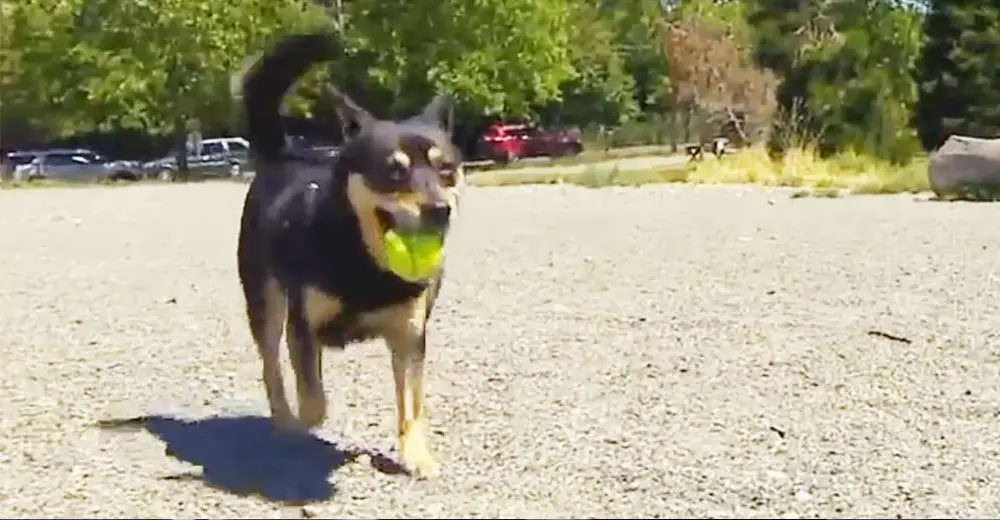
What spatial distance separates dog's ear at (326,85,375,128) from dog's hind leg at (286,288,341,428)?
624 millimetres

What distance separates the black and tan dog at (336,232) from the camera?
4887 millimetres

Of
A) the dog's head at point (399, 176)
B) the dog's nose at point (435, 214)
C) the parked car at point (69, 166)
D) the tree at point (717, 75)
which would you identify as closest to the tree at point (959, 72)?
the tree at point (717, 75)

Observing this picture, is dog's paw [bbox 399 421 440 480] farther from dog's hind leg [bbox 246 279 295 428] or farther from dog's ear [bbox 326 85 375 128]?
dog's ear [bbox 326 85 375 128]

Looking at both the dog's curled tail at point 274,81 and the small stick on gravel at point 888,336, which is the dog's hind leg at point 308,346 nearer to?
the dog's curled tail at point 274,81

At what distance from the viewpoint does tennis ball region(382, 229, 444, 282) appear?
16.0ft

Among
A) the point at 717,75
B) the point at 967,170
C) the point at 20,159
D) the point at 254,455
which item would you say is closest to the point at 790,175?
the point at 967,170

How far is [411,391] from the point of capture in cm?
559

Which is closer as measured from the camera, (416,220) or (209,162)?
(416,220)

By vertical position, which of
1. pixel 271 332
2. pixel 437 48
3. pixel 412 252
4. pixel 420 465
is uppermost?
pixel 437 48

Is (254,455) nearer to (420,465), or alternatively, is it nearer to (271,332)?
(271,332)

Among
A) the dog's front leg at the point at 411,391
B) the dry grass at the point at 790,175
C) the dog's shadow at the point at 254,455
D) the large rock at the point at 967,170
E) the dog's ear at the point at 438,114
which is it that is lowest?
the dry grass at the point at 790,175

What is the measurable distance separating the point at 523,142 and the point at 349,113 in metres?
43.2

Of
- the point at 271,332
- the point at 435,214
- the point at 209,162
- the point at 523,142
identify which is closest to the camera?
the point at 435,214

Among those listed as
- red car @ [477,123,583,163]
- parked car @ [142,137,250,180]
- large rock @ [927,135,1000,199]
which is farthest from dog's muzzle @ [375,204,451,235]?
→ red car @ [477,123,583,163]
